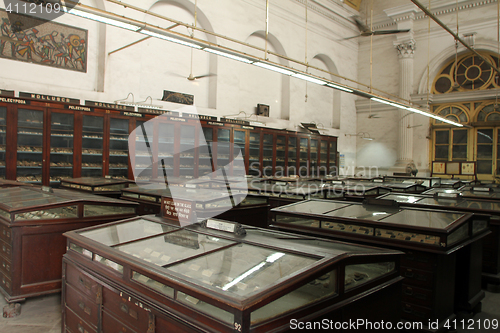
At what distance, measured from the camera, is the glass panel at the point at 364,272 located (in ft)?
6.40

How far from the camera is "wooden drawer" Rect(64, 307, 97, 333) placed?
236 centimetres

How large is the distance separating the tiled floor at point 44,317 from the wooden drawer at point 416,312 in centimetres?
48

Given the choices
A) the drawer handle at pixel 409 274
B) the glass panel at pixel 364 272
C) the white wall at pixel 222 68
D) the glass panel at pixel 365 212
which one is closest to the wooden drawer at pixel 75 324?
the glass panel at pixel 364 272

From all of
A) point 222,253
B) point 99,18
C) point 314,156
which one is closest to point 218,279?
point 222,253

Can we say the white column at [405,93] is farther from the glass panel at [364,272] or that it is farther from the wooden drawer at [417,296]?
the glass panel at [364,272]

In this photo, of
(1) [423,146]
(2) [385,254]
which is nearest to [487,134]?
(1) [423,146]

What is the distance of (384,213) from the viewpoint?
139 inches

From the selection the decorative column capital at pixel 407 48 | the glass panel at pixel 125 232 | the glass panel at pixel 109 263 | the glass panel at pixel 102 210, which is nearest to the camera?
the glass panel at pixel 109 263

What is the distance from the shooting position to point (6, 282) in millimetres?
3395

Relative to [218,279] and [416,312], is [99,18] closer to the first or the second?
[218,279]

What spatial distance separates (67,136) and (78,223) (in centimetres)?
408

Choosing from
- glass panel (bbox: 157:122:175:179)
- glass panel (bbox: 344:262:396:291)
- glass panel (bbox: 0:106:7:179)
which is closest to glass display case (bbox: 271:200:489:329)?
glass panel (bbox: 344:262:396:291)

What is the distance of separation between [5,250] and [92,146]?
13.9ft

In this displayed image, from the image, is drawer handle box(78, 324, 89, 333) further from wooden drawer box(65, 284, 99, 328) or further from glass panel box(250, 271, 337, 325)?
glass panel box(250, 271, 337, 325)
